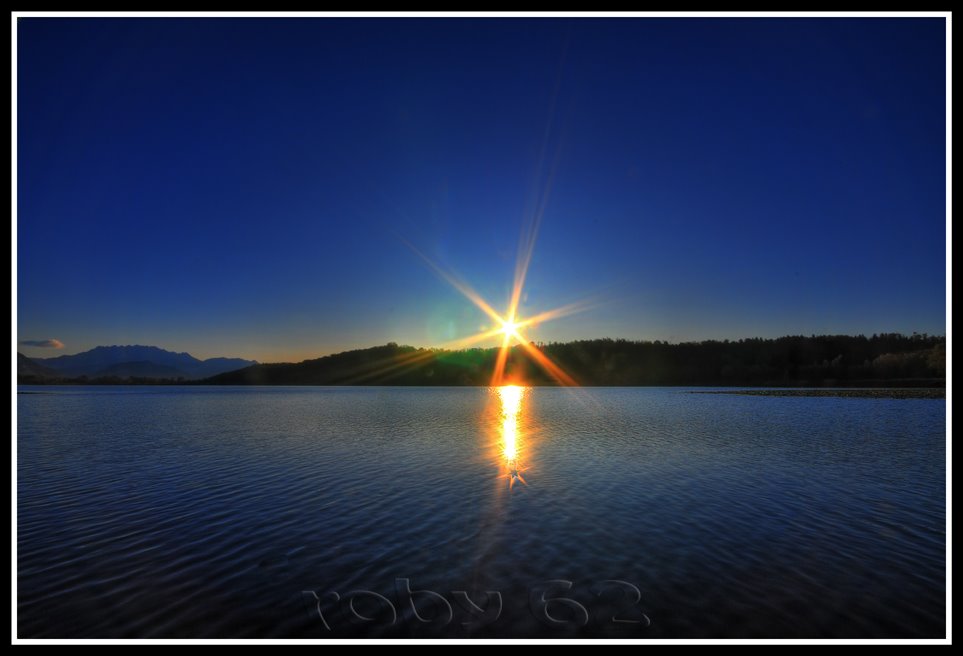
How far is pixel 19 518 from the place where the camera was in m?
20.5

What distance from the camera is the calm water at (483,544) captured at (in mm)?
11828

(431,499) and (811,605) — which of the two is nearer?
(811,605)

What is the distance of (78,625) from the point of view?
11.4 metres

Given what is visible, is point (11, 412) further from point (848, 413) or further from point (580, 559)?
point (848, 413)

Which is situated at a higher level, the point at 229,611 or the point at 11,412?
the point at 11,412

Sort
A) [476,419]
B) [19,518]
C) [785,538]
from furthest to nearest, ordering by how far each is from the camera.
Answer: [476,419] → [19,518] → [785,538]

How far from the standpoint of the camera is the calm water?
11.8 meters

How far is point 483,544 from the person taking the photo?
1716cm

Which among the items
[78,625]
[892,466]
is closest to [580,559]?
[78,625]

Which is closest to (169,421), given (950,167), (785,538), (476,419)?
(476,419)

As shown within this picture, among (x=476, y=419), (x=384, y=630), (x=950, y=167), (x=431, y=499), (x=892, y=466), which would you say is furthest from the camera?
(x=476, y=419)

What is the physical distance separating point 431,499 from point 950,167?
23575 mm
